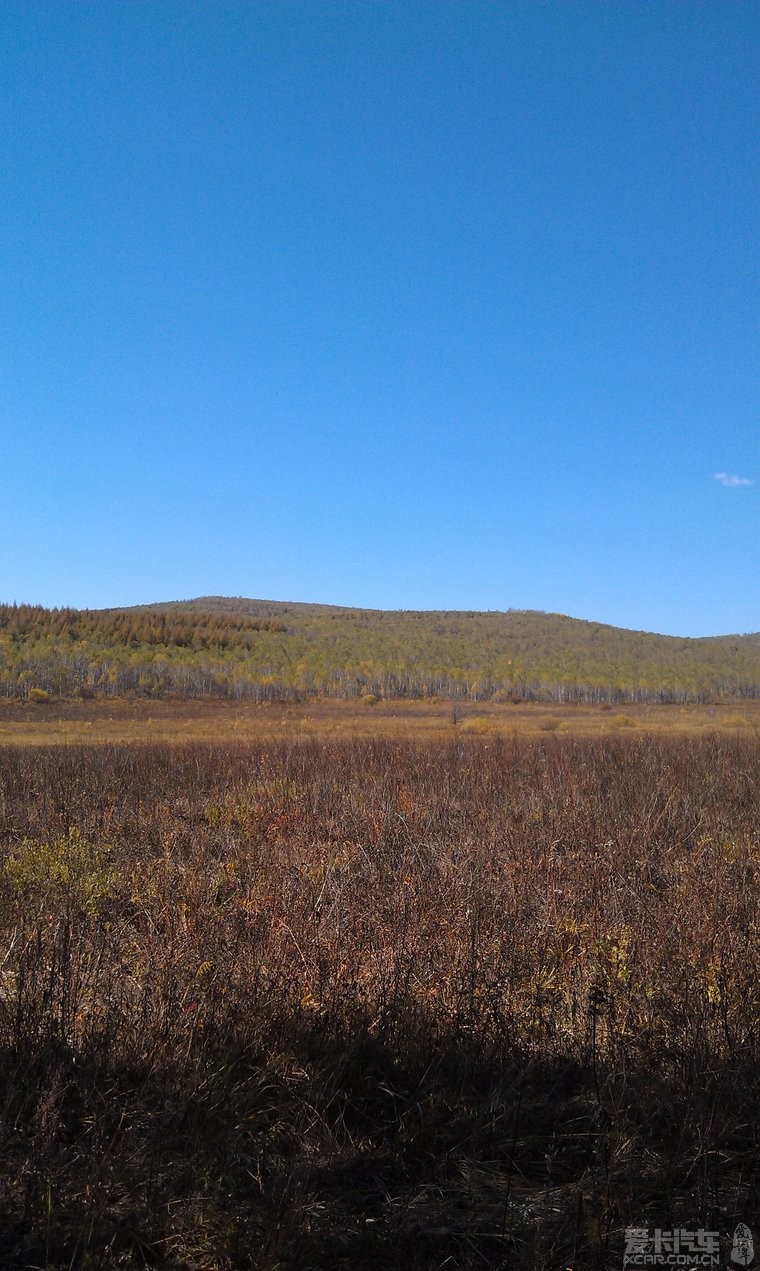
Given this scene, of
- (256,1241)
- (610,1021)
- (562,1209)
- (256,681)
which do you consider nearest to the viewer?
(256,1241)

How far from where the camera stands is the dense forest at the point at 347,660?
6706cm

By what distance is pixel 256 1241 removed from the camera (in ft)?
7.33

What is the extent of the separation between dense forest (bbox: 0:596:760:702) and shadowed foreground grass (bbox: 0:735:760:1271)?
183 feet

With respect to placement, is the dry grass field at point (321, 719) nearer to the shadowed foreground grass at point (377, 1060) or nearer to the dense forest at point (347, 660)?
the dense forest at point (347, 660)

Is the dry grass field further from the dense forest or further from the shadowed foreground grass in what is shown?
the shadowed foreground grass

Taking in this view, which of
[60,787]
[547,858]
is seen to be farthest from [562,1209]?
[60,787]

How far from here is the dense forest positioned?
67062mm

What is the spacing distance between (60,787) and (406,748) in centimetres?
855

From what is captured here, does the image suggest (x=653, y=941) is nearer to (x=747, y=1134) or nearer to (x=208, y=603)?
(x=747, y=1134)

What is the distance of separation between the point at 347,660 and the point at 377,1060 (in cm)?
8548

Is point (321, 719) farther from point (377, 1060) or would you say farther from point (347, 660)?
point (377, 1060)

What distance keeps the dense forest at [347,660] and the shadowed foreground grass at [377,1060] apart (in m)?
55.8

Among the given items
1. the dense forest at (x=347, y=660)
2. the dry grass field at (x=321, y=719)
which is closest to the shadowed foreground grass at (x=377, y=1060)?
the dry grass field at (x=321, y=719)

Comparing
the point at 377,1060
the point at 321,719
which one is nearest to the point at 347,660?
the point at 321,719
